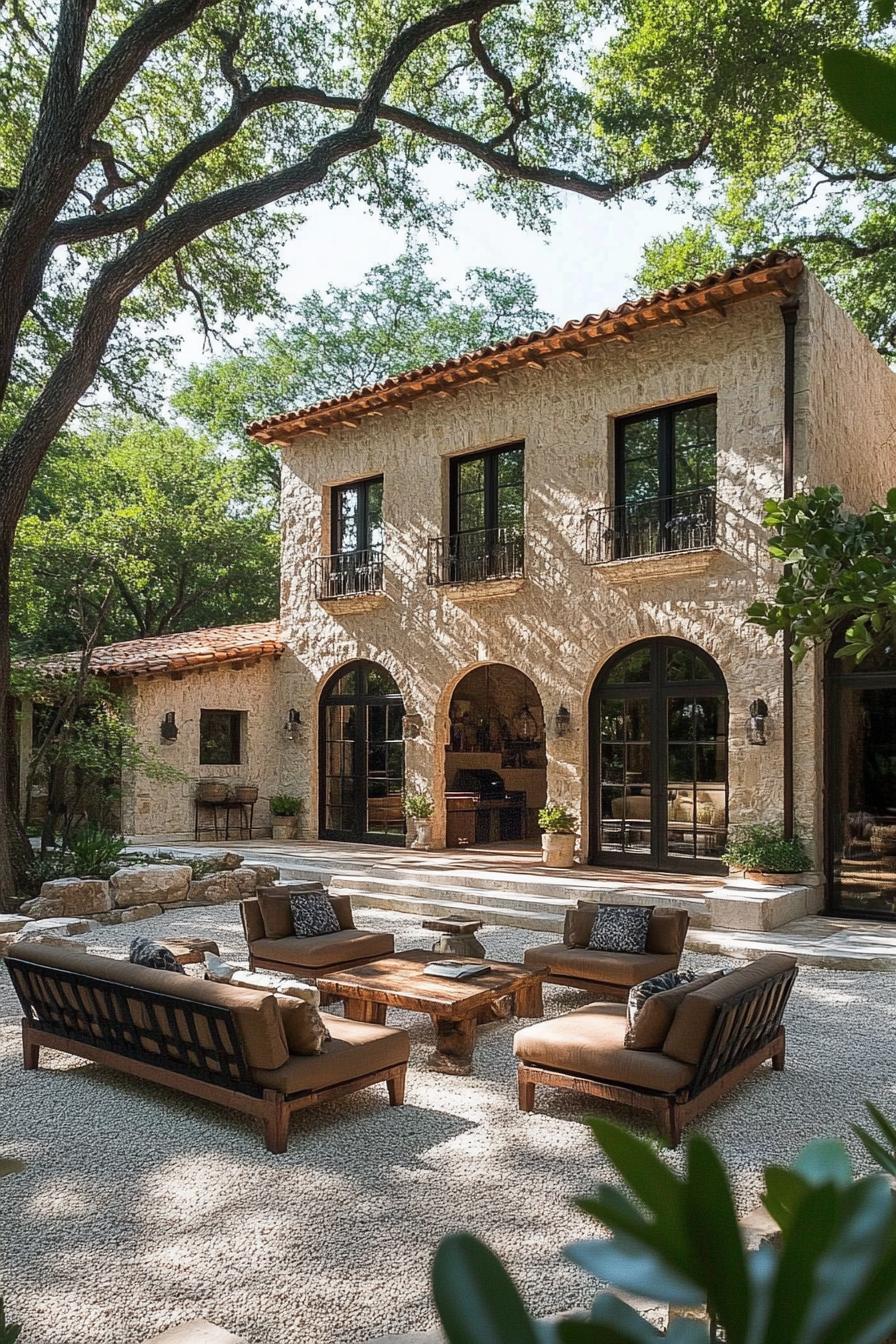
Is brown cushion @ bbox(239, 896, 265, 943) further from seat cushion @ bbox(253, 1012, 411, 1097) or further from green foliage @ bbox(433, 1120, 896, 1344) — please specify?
green foliage @ bbox(433, 1120, 896, 1344)

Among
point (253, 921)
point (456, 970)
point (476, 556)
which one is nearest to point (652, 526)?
point (476, 556)

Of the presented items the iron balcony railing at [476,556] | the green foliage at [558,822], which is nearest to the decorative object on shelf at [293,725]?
the iron balcony railing at [476,556]

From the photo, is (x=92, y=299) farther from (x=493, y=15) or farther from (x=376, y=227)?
(x=493, y=15)

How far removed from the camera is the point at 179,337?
48.4 feet

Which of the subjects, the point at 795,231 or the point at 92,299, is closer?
A: the point at 92,299

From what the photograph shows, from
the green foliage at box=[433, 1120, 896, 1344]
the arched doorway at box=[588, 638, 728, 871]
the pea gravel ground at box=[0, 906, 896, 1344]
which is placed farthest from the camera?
the arched doorway at box=[588, 638, 728, 871]

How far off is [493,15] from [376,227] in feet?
9.30

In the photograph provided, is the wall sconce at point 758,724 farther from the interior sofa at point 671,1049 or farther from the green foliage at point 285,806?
the green foliage at point 285,806

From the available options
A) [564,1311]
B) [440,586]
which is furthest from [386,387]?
[564,1311]

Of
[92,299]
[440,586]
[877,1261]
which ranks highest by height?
[92,299]

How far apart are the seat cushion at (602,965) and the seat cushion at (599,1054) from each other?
3.96ft

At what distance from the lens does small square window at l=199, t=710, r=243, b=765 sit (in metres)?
15.8

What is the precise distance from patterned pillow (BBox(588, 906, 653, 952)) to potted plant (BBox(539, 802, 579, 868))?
4965 mm

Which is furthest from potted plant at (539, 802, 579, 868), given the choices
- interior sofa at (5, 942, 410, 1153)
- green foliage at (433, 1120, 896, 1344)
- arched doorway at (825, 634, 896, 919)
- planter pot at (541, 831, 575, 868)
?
green foliage at (433, 1120, 896, 1344)
